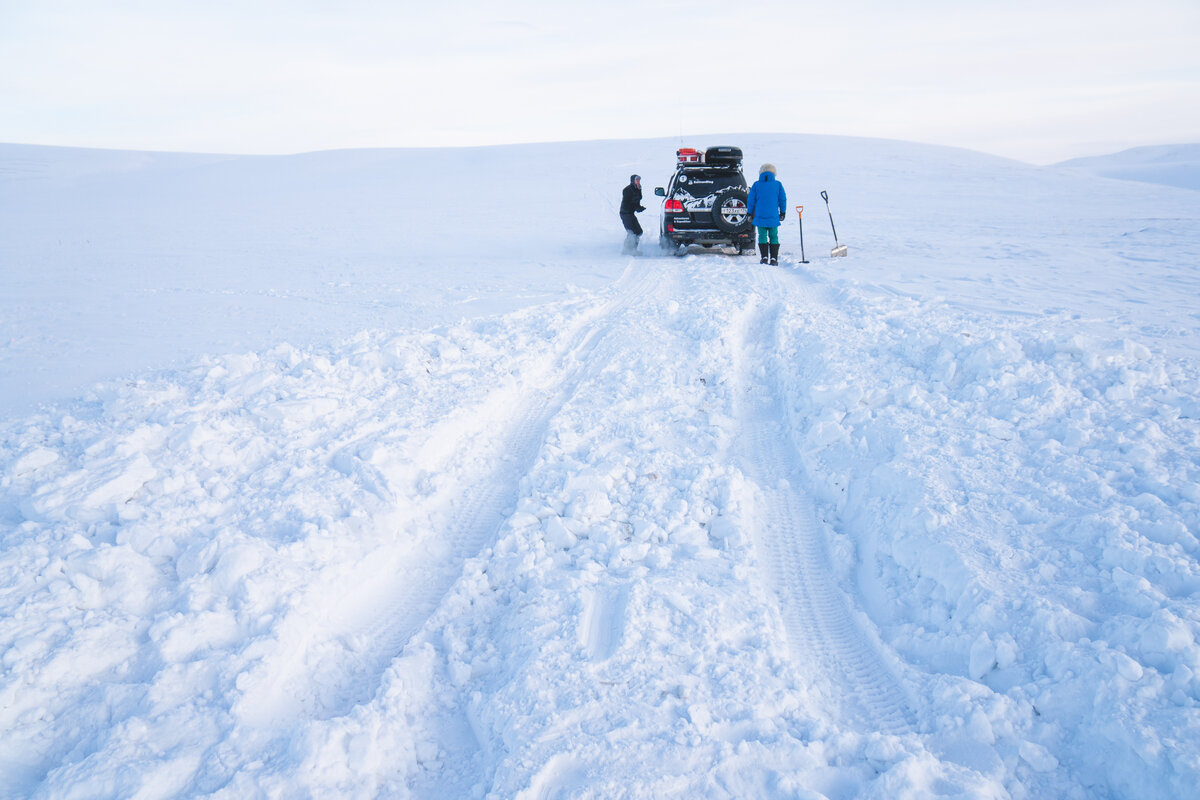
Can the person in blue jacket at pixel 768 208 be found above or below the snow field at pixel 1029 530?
above

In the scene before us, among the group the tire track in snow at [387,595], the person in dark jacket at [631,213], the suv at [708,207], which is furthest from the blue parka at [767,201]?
the tire track in snow at [387,595]

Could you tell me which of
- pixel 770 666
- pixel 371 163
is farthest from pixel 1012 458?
pixel 371 163

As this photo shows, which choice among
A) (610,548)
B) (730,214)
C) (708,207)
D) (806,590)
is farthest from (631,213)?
(806,590)

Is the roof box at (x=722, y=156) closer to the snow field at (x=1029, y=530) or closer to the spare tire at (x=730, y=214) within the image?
the spare tire at (x=730, y=214)

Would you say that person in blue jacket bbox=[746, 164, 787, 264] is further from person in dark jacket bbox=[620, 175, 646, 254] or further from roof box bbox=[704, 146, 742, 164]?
person in dark jacket bbox=[620, 175, 646, 254]

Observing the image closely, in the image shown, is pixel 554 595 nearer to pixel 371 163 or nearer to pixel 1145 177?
→ pixel 371 163

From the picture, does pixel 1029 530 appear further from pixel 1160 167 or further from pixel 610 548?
pixel 1160 167

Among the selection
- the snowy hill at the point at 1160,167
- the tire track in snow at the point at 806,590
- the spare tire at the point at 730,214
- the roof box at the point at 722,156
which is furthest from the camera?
the snowy hill at the point at 1160,167

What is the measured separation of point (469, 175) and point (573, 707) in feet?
109

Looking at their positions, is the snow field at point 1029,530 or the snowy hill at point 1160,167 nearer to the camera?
the snow field at point 1029,530

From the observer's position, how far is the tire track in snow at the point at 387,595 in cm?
342

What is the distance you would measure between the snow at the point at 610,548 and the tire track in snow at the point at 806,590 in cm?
2

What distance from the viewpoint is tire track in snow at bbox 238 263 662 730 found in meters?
3.42

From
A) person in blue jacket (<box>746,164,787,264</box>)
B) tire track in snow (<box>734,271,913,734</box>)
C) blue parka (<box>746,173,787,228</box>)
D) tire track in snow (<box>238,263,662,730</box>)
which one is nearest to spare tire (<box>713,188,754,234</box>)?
person in blue jacket (<box>746,164,787,264</box>)
